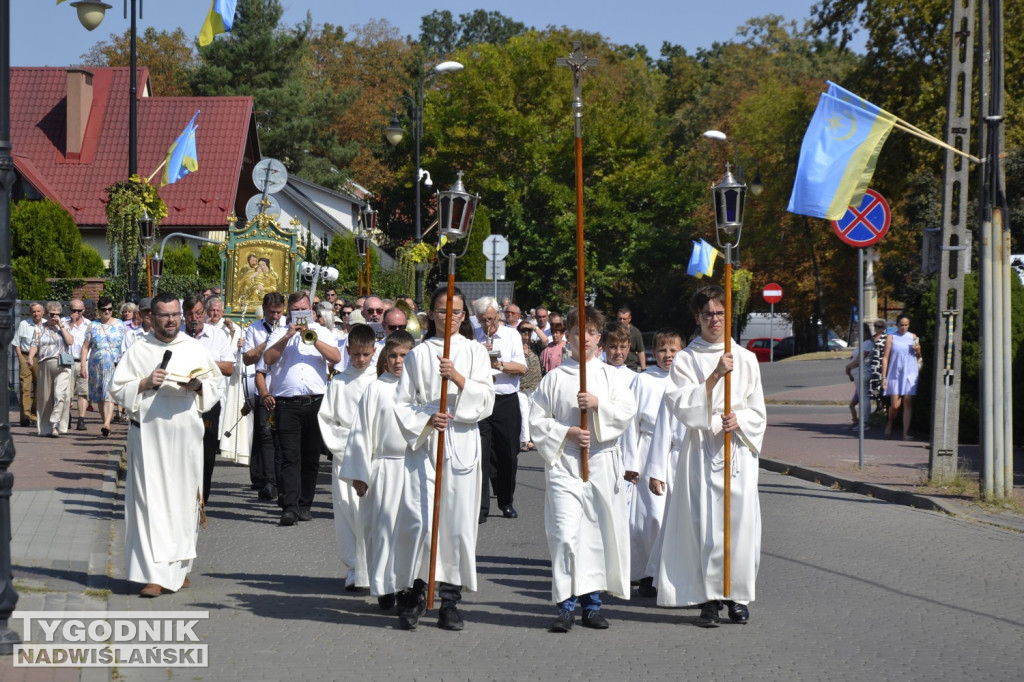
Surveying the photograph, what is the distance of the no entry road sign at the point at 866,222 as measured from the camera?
15.3 meters

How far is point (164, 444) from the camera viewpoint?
8953mm

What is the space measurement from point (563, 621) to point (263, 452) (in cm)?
658

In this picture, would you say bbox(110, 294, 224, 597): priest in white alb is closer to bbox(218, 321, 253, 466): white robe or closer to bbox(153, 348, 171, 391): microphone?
bbox(153, 348, 171, 391): microphone

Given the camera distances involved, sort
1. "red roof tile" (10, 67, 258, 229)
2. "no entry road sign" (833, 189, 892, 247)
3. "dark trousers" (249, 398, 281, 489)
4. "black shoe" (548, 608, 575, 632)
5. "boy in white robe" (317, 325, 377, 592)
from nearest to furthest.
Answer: "black shoe" (548, 608, 575, 632) → "boy in white robe" (317, 325, 377, 592) → "dark trousers" (249, 398, 281, 489) → "no entry road sign" (833, 189, 892, 247) → "red roof tile" (10, 67, 258, 229)

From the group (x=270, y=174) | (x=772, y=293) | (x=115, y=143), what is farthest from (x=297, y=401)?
(x=115, y=143)

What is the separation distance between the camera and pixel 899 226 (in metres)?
46.1

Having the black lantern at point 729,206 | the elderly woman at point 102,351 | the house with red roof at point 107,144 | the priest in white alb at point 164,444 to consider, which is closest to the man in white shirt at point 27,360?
the elderly woman at point 102,351

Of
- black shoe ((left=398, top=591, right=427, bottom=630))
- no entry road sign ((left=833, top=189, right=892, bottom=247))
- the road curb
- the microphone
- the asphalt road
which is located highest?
no entry road sign ((left=833, top=189, right=892, bottom=247))

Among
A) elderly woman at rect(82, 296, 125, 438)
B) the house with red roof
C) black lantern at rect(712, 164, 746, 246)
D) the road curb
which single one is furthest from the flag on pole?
black lantern at rect(712, 164, 746, 246)

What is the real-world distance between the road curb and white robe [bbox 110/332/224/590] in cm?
672

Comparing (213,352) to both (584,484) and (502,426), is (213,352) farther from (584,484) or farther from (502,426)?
(584,484)

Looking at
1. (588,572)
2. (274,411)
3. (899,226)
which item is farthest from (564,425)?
(899,226)

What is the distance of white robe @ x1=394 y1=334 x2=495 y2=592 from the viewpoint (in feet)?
26.1

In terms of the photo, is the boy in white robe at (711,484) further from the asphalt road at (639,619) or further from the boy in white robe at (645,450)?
the boy in white robe at (645,450)
